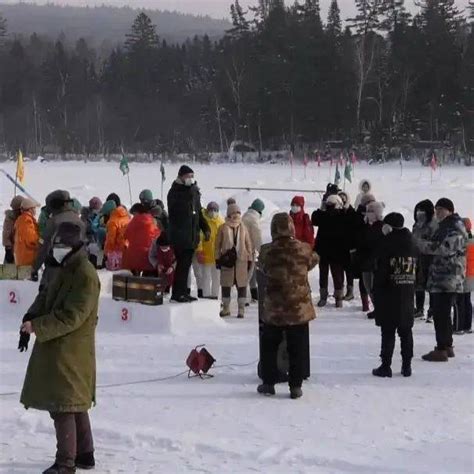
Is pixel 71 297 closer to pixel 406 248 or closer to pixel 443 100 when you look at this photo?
pixel 406 248

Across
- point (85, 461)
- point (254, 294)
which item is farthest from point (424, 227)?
point (85, 461)

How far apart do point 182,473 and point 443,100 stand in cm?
4773

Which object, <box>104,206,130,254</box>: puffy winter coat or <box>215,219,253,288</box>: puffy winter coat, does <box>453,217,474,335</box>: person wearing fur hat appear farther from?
<box>104,206,130,254</box>: puffy winter coat

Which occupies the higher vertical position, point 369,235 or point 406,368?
point 369,235

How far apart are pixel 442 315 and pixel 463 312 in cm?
124

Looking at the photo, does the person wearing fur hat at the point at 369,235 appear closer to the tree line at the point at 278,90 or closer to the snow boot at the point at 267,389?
the snow boot at the point at 267,389

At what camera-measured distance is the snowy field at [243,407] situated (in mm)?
4879

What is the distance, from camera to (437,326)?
738cm

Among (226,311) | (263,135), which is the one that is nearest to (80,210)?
(226,311)

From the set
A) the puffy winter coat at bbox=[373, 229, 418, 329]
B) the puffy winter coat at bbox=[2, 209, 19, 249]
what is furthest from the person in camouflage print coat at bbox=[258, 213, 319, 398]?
the puffy winter coat at bbox=[2, 209, 19, 249]

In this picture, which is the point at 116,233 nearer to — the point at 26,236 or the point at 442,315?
the point at 26,236

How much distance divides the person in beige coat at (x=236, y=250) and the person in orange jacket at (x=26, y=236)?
2.15 meters

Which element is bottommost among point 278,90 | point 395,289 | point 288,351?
point 288,351

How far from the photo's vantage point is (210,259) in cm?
1028
